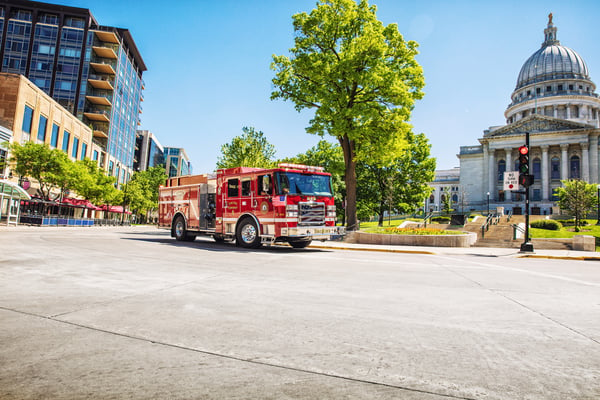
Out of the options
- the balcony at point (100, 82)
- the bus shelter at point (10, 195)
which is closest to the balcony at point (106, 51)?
the balcony at point (100, 82)

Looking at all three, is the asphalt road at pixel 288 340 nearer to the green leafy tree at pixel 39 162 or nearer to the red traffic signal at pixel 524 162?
the red traffic signal at pixel 524 162

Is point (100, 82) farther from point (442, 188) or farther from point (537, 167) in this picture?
point (442, 188)

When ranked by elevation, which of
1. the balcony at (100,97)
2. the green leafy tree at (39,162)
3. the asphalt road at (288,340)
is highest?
the balcony at (100,97)

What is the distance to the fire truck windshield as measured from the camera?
1398 cm

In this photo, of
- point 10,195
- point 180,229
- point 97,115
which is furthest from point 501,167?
point 10,195

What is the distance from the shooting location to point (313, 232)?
14289 mm

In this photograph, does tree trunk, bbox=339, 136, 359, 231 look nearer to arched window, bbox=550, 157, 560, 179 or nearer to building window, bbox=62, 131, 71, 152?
building window, bbox=62, 131, 71, 152

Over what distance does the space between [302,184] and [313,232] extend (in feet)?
6.36

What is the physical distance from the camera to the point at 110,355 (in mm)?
2699

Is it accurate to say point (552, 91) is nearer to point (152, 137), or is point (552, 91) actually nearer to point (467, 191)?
point (467, 191)

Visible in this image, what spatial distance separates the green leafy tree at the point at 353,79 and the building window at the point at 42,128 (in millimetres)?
35810

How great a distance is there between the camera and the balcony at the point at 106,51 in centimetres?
6272

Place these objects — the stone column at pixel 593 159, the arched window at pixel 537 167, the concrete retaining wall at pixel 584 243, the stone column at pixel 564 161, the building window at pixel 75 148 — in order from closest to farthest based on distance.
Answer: the concrete retaining wall at pixel 584 243 → the building window at pixel 75 148 → the stone column at pixel 593 159 → the stone column at pixel 564 161 → the arched window at pixel 537 167

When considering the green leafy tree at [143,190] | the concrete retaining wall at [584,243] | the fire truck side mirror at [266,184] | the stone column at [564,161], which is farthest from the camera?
the stone column at [564,161]
